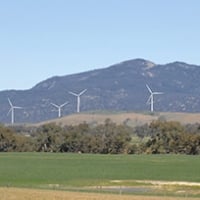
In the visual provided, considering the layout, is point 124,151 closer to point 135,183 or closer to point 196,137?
point 196,137

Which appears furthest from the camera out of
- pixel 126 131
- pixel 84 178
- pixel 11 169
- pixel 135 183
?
pixel 126 131

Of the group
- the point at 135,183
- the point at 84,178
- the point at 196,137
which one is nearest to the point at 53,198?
the point at 135,183

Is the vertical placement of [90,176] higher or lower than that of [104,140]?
higher

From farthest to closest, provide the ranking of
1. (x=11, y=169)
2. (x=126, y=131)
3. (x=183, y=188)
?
(x=126, y=131) < (x=11, y=169) < (x=183, y=188)

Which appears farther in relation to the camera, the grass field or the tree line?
the tree line

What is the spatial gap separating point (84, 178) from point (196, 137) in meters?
79.3

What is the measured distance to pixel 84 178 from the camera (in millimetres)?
77625

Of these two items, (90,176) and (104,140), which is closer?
(90,176)

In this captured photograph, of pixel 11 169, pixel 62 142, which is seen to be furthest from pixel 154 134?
pixel 11 169

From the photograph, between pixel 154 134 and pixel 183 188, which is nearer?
pixel 183 188

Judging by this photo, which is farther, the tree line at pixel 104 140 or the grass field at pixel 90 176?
the tree line at pixel 104 140

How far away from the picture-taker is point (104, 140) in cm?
16550

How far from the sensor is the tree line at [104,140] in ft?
525

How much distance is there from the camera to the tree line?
159875 mm
